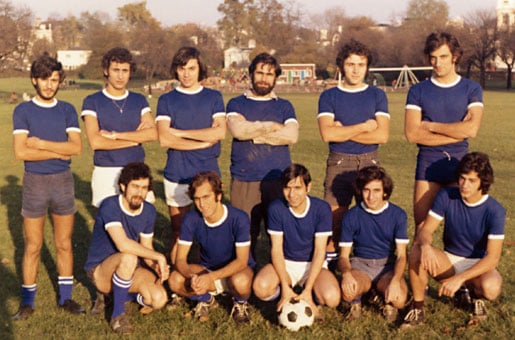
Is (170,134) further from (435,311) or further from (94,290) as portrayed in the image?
(435,311)

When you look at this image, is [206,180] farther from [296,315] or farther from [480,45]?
[480,45]

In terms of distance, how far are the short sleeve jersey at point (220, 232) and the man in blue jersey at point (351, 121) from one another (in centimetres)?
105

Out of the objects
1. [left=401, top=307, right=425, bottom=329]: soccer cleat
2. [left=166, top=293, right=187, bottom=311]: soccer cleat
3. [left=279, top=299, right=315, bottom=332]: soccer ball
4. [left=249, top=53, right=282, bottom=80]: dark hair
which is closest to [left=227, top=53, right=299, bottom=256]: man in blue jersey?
[left=249, top=53, right=282, bottom=80]: dark hair

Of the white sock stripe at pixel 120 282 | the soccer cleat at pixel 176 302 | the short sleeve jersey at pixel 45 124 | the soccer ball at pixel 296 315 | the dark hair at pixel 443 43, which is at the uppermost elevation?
the dark hair at pixel 443 43

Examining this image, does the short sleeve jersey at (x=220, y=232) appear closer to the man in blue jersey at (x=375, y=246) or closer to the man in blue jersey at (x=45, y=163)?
the man in blue jersey at (x=375, y=246)

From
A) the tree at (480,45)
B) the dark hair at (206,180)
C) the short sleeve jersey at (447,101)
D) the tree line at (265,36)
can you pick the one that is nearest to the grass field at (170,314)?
the dark hair at (206,180)

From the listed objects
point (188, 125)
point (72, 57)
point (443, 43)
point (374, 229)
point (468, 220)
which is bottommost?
point (72, 57)

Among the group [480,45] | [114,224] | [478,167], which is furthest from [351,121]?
[480,45]

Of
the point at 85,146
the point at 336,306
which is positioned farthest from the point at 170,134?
the point at 85,146

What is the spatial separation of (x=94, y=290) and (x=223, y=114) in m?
2.24

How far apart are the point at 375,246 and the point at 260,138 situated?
146 cm

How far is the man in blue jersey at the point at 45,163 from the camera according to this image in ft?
18.6

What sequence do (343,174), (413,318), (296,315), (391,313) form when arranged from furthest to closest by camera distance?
(343,174)
(391,313)
(413,318)
(296,315)

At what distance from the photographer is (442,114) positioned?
5859 millimetres
